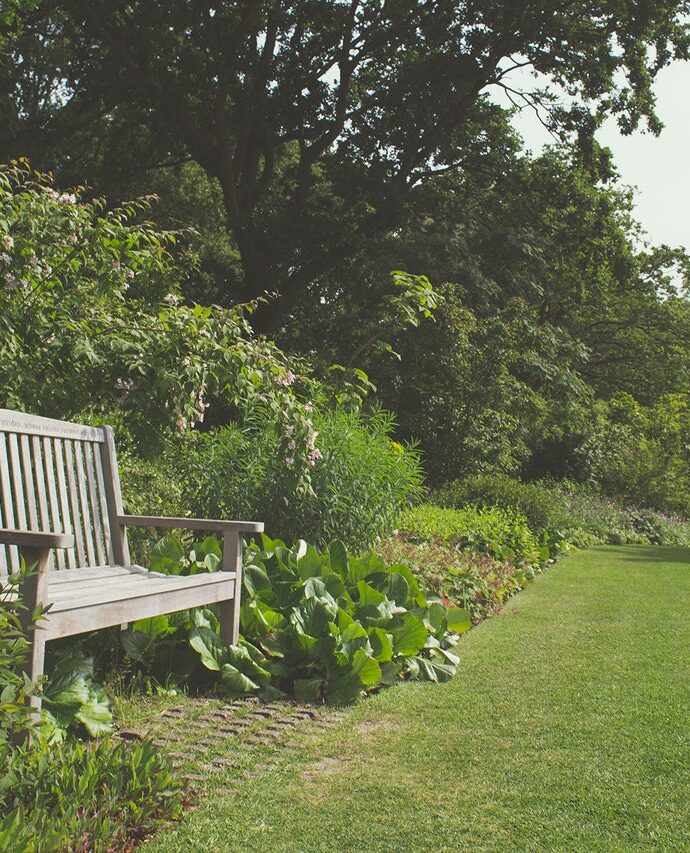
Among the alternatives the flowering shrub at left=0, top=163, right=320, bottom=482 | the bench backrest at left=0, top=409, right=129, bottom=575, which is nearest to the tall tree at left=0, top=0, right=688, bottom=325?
the flowering shrub at left=0, top=163, right=320, bottom=482

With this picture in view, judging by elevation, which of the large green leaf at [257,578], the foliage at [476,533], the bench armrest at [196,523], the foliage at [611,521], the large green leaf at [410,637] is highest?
the bench armrest at [196,523]

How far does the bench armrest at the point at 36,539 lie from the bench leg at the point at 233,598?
165cm

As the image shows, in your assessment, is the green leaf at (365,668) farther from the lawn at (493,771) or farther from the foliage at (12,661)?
the foliage at (12,661)

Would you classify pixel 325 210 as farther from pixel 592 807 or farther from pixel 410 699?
pixel 592 807

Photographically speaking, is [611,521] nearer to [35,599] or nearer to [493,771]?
[493,771]

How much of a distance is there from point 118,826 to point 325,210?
1547cm

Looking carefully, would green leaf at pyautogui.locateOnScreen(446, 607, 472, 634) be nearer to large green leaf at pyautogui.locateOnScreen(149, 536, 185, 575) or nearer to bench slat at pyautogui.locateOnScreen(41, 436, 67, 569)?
large green leaf at pyautogui.locateOnScreen(149, 536, 185, 575)

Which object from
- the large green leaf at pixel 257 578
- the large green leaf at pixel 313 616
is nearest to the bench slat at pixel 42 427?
the large green leaf at pixel 257 578

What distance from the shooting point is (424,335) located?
55.4ft

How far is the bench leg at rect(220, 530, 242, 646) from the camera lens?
177 inches

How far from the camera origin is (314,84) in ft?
54.1

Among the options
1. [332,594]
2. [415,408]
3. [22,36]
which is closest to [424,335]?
[415,408]

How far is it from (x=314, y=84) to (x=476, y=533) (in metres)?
10.0

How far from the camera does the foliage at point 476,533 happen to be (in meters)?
9.40
